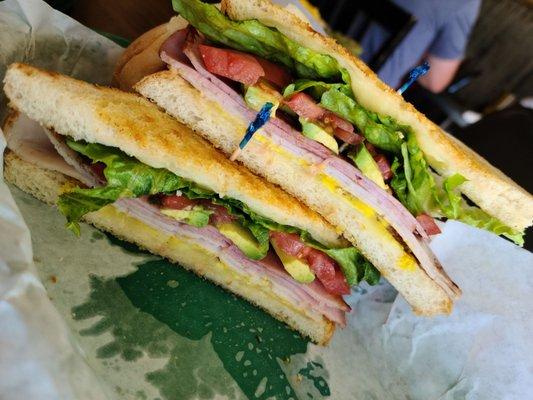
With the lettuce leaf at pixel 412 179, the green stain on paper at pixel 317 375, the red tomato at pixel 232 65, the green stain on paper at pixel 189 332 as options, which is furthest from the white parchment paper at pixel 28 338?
the lettuce leaf at pixel 412 179

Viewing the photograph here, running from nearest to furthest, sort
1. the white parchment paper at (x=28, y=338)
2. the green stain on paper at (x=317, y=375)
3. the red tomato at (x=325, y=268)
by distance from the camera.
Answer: the white parchment paper at (x=28, y=338), the green stain on paper at (x=317, y=375), the red tomato at (x=325, y=268)

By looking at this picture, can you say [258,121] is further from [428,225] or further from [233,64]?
[428,225]

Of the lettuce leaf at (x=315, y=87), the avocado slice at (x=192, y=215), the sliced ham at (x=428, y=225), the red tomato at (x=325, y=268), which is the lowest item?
the avocado slice at (x=192, y=215)

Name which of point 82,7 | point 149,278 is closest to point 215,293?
point 149,278

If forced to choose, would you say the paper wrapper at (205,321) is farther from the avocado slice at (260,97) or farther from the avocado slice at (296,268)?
the avocado slice at (260,97)

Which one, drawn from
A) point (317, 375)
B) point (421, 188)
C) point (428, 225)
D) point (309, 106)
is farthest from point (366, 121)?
point (317, 375)
